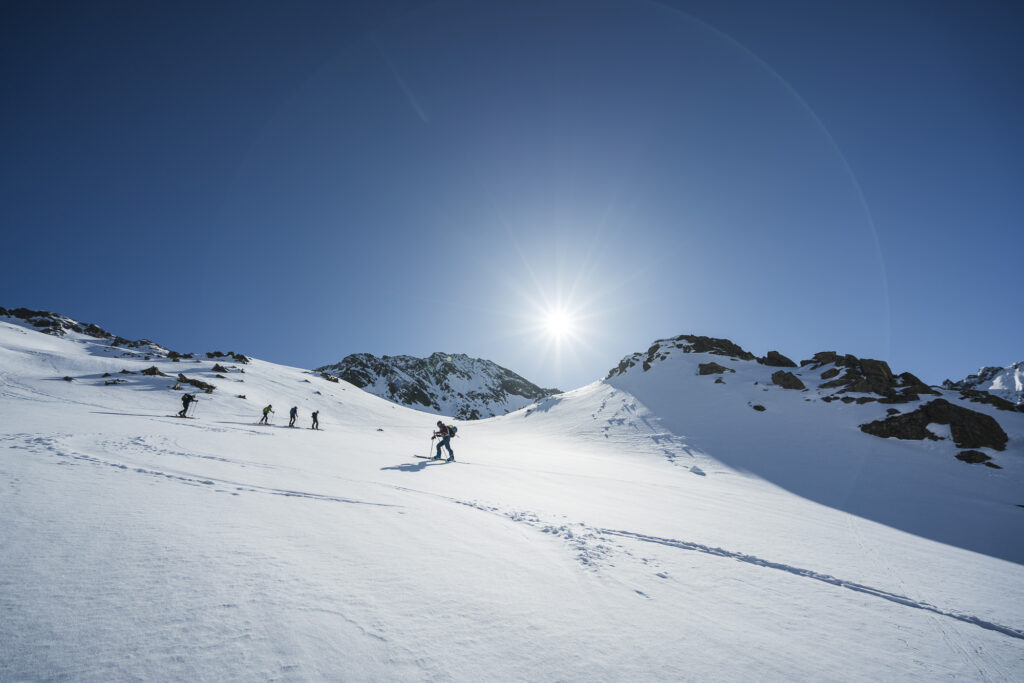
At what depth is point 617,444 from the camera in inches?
1029

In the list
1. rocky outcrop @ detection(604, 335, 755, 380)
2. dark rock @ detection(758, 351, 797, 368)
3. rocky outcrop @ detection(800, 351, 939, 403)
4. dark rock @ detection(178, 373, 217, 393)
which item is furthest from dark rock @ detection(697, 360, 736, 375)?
dark rock @ detection(178, 373, 217, 393)

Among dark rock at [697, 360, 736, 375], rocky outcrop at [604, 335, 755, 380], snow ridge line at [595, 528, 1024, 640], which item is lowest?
snow ridge line at [595, 528, 1024, 640]

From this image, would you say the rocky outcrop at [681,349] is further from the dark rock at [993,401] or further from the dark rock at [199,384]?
the dark rock at [199,384]

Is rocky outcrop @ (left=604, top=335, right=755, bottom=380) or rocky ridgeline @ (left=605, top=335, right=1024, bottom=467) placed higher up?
rocky outcrop @ (left=604, top=335, right=755, bottom=380)

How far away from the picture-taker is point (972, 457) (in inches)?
781

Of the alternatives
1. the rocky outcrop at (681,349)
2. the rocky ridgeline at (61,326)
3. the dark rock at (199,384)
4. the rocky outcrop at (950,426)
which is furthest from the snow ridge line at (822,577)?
the rocky ridgeline at (61,326)

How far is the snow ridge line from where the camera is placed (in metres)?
5.07

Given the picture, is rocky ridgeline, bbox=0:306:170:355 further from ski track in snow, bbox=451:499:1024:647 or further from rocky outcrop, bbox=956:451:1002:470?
rocky outcrop, bbox=956:451:1002:470

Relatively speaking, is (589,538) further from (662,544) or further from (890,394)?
(890,394)

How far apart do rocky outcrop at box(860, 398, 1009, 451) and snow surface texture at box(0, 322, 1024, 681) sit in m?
12.8

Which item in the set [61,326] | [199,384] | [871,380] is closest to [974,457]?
[871,380]

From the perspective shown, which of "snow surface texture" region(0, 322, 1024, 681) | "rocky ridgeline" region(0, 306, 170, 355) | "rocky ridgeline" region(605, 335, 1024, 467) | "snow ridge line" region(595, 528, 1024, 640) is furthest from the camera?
"rocky ridgeline" region(0, 306, 170, 355)

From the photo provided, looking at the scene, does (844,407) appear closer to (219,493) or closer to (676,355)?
(676,355)

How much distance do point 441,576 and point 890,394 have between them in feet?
123
